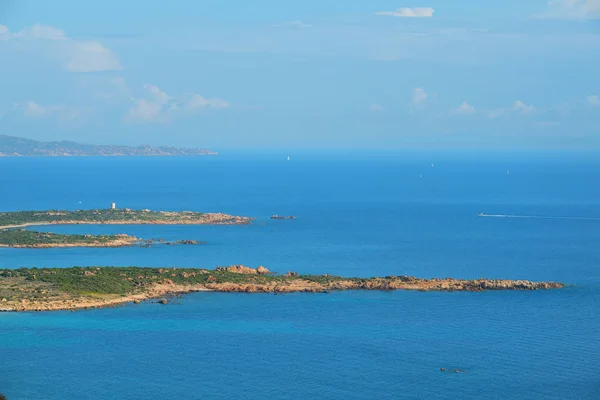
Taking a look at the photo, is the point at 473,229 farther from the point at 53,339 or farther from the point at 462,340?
the point at 53,339

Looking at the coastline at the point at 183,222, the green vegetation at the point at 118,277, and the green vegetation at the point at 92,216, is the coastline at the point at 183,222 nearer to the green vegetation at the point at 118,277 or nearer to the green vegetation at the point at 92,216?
the green vegetation at the point at 92,216

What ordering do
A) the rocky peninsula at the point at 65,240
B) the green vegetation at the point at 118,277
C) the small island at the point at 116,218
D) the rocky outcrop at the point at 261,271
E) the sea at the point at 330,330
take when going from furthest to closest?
1. the small island at the point at 116,218
2. the rocky peninsula at the point at 65,240
3. the rocky outcrop at the point at 261,271
4. the green vegetation at the point at 118,277
5. the sea at the point at 330,330

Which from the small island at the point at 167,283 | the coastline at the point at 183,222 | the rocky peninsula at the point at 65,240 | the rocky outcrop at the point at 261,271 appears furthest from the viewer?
the coastline at the point at 183,222

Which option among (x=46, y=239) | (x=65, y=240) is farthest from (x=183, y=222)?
(x=46, y=239)

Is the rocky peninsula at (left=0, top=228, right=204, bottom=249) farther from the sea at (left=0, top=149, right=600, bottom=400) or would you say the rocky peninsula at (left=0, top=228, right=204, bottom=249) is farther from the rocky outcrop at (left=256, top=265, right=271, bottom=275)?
the rocky outcrop at (left=256, top=265, right=271, bottom=275)

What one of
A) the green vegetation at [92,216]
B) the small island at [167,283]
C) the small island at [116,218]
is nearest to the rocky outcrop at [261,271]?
the small island at [167,283]

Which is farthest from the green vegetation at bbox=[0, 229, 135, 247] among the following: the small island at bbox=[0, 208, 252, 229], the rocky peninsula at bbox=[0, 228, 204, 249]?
the small island at bbox=[0, 208, 252, 229]
